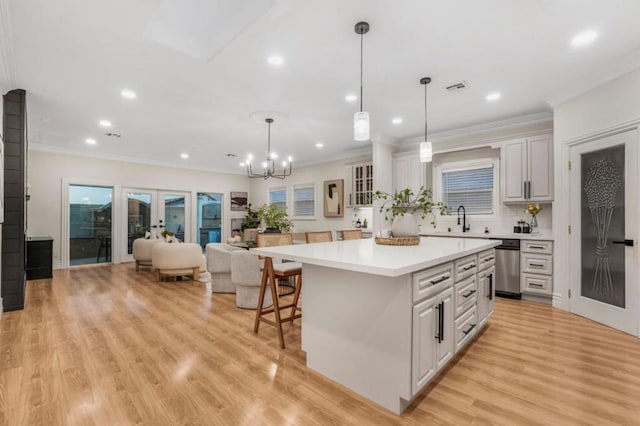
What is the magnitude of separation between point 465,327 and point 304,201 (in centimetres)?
636

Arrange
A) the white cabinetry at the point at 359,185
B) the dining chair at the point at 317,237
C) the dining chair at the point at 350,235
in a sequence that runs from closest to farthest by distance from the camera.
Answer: the dining chair at the point at 317,237 < the dining chair at the point at 350,235 < the white cabinetry at the point at 359,185

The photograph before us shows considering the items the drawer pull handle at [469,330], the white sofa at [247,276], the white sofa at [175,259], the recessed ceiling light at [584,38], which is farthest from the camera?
the white sofa at [175,259]

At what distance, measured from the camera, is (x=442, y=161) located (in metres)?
5.61

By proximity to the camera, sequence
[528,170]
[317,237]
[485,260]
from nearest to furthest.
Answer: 1. [485,260]
2. [317,237]
3. [528,170]

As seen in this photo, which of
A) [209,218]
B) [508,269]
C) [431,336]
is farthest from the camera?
[209,218]

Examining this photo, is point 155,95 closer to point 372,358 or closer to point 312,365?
point 312,365

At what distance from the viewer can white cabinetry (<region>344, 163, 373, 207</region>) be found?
659 cm

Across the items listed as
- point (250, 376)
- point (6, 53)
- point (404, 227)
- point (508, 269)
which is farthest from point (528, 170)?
point (6, 53)

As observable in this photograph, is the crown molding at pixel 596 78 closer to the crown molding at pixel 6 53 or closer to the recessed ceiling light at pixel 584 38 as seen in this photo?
the recessed ceiling light at pixel 584 38

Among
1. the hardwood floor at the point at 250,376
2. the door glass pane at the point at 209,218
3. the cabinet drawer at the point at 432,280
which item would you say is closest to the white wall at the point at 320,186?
the door glass pane at the point at 209,218

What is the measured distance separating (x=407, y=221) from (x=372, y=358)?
1.43 meters

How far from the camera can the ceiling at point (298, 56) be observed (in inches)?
91.4

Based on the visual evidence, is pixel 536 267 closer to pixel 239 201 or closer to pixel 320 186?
pixel 320 186

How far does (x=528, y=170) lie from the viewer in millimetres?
4457
